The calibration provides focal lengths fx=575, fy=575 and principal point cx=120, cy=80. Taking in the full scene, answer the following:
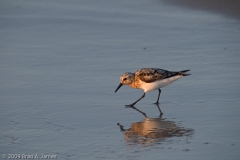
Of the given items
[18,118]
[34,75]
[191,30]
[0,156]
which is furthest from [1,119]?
[191,30]

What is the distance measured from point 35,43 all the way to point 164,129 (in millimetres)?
5901

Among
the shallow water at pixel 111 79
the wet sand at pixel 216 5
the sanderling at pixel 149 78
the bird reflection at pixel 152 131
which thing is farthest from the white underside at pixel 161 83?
the wet sand at pixel 216 5

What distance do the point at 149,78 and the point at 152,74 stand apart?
100 millimetres

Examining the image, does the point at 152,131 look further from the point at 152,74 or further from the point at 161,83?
the point at 152,74

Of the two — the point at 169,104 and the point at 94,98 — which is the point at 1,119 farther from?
the point at 169,104

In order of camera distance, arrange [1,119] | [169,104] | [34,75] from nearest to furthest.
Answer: [1,119] → [169,104] → [34,75]

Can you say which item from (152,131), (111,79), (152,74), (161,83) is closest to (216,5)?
(111,79)

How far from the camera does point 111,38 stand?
44.9 feet

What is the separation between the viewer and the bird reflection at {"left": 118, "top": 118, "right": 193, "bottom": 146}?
8031 mm

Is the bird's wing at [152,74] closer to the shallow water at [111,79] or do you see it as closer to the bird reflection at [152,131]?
the shallow water at [111,79]

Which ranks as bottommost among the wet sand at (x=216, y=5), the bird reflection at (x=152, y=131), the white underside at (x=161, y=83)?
the bird reflection at (x=152, y=131)

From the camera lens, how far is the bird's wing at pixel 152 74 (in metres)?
10.3

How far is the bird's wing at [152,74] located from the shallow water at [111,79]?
37cm

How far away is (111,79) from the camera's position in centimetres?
1103
